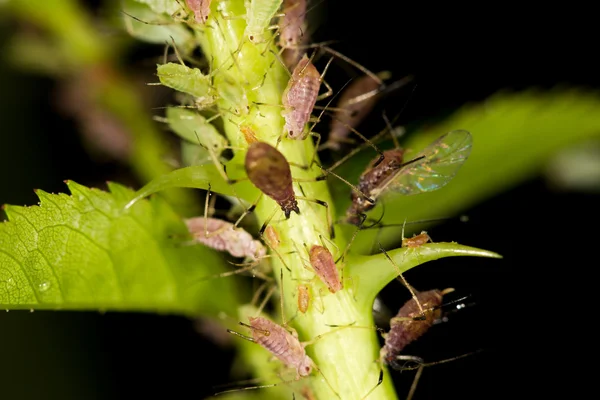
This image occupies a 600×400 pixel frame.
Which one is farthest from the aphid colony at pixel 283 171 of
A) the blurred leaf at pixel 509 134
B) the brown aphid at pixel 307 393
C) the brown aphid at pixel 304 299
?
the blurred leaf at pixel 509 134

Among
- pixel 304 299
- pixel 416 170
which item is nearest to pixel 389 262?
pixel 304 299

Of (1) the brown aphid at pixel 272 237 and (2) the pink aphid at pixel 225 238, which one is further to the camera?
(2) the pink aphid at pixel 225 238

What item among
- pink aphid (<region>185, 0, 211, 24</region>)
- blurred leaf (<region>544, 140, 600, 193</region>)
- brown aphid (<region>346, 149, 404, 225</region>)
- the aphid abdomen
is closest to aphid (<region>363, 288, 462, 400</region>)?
the aphid abdomen

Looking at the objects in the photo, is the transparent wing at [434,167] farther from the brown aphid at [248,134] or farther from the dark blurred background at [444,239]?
the brown aphid at [248,134]

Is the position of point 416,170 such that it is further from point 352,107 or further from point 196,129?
point 196,129

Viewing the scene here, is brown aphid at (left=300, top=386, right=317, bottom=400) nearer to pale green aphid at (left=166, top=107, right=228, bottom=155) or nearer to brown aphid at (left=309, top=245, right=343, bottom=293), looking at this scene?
brown aphid at (left=309, top=245, right=343, bottom=293)

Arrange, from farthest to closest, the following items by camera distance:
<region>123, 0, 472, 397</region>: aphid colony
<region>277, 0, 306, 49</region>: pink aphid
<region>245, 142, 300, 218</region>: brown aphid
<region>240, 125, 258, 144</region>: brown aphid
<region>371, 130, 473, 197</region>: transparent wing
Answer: <region>371, 130, 473, 197</region>: transparent wing < <region>277, 0, 306, 49</region>: pink aphid < <region>240, 125, 258, 144</region>: brown aphid < <region>123, 0, 472, 397</region>: aphid colony < <region>245, 142, 300, 218</region>: brown aphid
